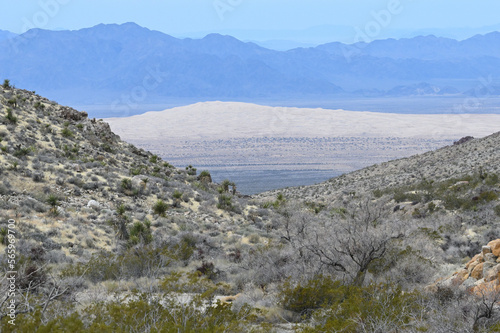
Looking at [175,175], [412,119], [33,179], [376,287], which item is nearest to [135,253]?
[376,287]

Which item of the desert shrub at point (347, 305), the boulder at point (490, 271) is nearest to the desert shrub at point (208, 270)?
the desert shrub at point (347, 305)

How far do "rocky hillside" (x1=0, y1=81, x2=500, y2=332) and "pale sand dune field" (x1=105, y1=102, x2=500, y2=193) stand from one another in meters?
32.1

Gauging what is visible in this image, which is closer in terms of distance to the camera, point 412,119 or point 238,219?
point 238,219

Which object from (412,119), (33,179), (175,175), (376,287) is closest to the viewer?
(376,287)

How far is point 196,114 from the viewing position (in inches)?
5910

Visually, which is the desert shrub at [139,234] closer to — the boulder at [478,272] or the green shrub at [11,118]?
the boulder at [478,272]

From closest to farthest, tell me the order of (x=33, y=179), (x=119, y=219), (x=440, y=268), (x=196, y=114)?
(x=440, y=268) → (x=119, y=219) → (x=33, y=179) → (x=196, y=114)

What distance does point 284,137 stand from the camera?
363ft

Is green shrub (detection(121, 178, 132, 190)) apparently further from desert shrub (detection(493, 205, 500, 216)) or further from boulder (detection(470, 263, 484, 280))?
desert shrub (detection(493, 205, 500, 216))

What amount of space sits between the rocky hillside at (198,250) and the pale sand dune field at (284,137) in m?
32.1

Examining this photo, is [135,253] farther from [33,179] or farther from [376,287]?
[33,179]

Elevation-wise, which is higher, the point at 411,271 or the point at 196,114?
the point at 196,114

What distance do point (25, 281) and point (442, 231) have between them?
43.8 feet

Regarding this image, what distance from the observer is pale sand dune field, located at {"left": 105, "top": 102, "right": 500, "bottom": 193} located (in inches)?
3051
